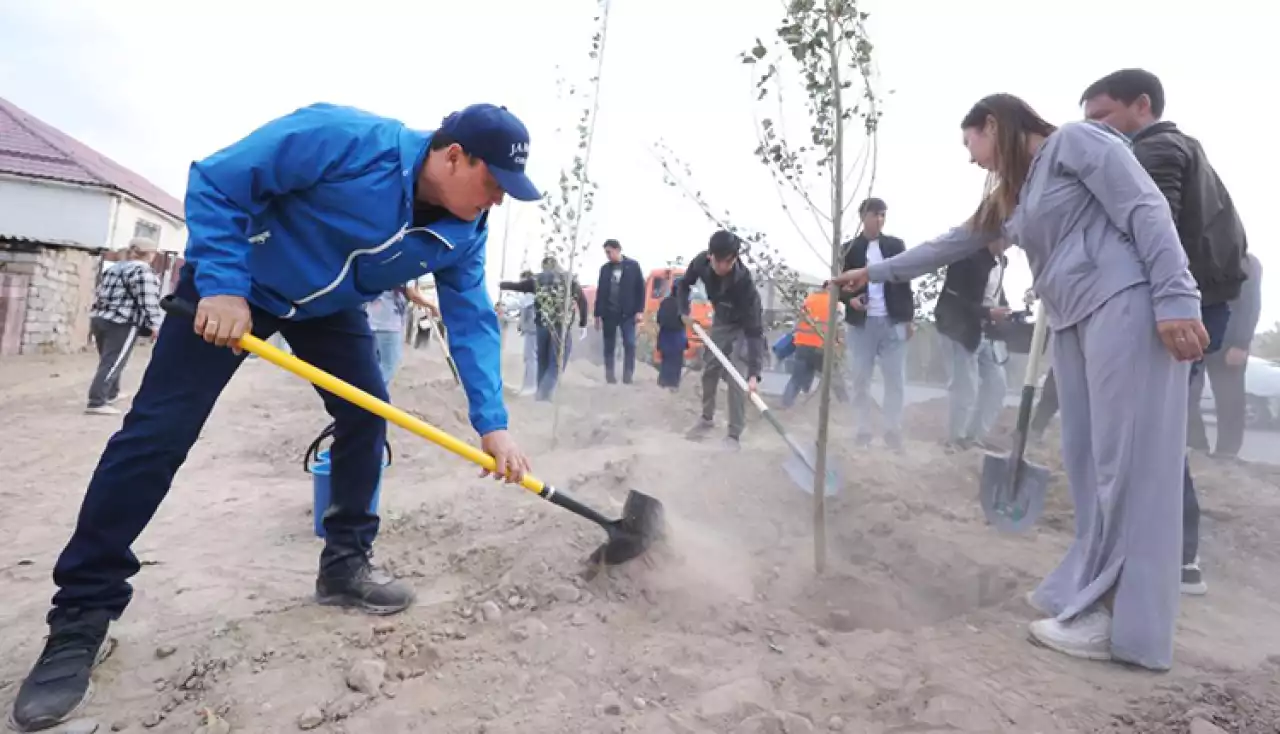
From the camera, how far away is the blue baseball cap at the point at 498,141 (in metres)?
1.99

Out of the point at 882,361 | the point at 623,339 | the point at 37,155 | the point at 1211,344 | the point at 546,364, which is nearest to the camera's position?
the point at 1211,344

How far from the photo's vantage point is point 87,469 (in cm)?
476

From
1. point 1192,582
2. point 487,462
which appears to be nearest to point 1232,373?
point 1192,582

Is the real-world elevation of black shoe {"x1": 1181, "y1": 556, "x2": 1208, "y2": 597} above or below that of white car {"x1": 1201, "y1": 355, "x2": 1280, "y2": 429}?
below

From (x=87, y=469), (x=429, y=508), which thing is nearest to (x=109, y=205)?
(x=87, y=469)

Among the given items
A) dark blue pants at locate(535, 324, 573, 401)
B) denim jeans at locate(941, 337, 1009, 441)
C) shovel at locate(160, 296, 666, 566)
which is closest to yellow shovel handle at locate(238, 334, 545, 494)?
shovel at locate(160, 296, 666, 566)

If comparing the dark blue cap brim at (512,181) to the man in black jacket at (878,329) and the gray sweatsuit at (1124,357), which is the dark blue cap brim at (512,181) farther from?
the man in black jacket at (878,329)

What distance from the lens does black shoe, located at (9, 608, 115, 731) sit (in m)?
1.80

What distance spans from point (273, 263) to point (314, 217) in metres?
0.17

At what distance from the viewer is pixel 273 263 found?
82.4 inches

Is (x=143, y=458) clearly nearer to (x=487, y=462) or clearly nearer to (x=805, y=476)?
(x=487, y=462)

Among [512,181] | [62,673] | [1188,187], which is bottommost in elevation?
[62,673]

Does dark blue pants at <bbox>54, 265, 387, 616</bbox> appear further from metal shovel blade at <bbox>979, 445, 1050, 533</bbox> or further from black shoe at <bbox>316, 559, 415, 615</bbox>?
metal shovel blade at <bbox>979, 445, 1050, 533</bbox>

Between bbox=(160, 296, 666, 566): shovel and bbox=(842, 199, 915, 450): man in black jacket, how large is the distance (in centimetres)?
304
